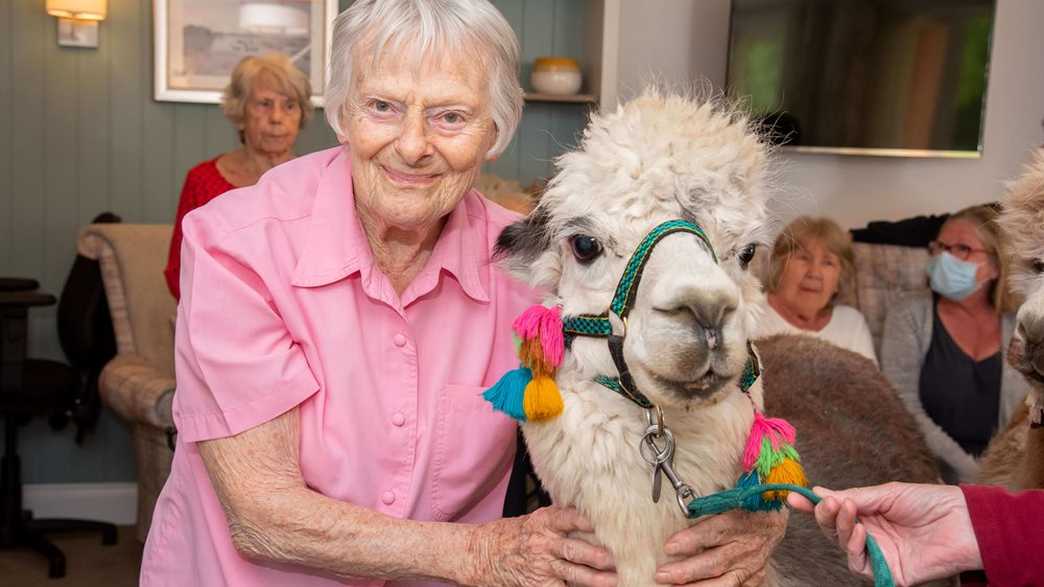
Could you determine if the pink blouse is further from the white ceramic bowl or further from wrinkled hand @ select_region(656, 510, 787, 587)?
the white ceramic bowl

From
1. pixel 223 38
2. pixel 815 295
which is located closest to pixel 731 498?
Result: pixel 815 295

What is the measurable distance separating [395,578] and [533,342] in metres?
0.43

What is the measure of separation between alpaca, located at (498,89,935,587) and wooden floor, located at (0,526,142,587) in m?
3.71

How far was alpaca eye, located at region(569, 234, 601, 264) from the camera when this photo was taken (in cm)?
152

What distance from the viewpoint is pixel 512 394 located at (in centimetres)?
149

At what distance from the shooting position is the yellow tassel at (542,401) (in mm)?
1463

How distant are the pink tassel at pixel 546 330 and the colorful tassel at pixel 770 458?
28 cm

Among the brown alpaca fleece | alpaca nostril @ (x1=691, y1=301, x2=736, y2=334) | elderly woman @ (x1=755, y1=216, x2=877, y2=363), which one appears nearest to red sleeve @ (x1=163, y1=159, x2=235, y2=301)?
elderly woman @ (x1=755, y1=216, x2=877, y2=363)

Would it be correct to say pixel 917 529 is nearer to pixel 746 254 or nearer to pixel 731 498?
pixel 731 498

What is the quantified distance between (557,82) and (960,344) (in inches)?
83.8

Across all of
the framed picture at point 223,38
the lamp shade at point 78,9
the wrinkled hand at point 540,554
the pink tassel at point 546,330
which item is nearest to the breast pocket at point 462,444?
the wrinkled hand at point 540,554

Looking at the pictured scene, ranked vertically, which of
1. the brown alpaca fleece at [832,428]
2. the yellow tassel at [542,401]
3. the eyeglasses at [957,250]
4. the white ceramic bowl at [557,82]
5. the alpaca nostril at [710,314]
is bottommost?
the brown alpaca fleece at [832,428]

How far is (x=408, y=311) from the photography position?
71.0 inches

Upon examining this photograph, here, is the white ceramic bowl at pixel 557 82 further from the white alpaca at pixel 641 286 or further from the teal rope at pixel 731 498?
the teal rope at pixel 731 498
